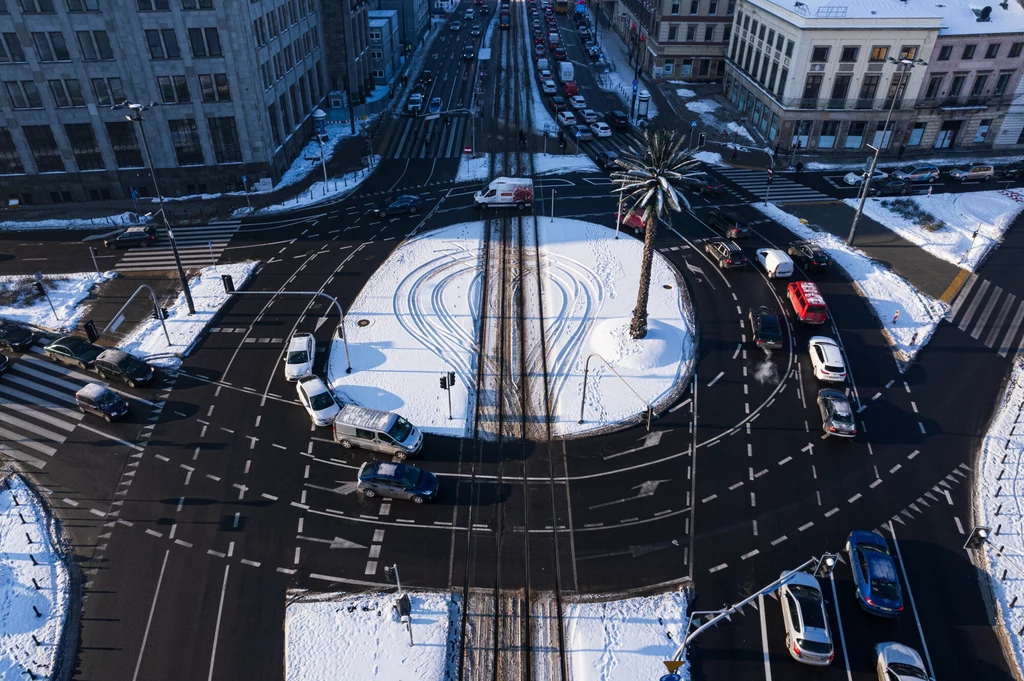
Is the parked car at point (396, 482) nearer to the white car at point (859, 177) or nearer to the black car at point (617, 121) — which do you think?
the white car at point (859, 177)

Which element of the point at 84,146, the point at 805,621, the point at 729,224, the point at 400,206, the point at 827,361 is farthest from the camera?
the point at 84,146

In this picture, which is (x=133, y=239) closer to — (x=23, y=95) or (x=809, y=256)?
(x=23, y=95)

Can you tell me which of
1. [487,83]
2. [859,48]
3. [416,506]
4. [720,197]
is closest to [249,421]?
[416,506]

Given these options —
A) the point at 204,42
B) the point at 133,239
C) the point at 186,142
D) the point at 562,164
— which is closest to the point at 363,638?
the point at 133,239

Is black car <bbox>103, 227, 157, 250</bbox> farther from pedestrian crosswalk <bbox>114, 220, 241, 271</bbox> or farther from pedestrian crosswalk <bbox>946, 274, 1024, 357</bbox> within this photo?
pedestrian crosswalk <bbox>946, 274, 1024, 357</bbox>

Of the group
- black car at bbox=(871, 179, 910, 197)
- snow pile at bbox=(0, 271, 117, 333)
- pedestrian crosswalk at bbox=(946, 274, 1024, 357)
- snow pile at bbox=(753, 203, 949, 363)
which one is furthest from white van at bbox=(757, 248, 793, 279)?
snow pile at bbox=(0, 271, 117, 333)

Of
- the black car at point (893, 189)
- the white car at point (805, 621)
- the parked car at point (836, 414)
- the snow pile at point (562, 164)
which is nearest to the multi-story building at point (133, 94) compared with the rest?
the snow pile at point (562, 164)

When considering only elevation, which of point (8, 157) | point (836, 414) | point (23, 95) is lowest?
point (836, 414)
